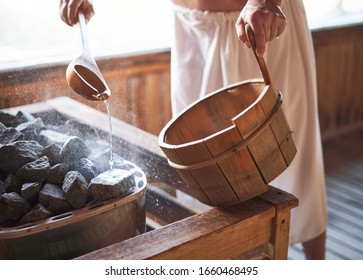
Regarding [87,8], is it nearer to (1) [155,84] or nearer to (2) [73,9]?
(2) [73,9]

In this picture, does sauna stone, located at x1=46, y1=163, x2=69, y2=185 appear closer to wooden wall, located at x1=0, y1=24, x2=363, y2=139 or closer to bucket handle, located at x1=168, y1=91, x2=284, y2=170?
bucket handle, located at x1=168, y1=91, x2=284, y2=170

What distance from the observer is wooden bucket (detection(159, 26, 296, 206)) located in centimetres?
103

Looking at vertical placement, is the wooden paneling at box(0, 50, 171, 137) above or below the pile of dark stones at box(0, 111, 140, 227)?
above

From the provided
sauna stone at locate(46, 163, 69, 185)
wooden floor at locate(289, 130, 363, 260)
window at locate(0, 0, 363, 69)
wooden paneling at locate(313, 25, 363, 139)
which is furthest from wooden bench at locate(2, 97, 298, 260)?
wooden paneling at locate(313, 25, 363, 139)

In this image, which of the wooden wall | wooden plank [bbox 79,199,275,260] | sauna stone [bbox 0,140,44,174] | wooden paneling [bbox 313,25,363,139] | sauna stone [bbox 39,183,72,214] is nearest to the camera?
wooden plank [bbox 79,199,275,260]

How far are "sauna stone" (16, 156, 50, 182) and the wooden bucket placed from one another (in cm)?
28

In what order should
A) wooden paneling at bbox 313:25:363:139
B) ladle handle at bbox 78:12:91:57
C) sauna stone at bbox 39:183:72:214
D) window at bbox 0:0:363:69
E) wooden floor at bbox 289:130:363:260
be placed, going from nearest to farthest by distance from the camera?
sauna stone at bbox 39:183:72:214, ladle handle at bbox 78:12:91:57, wooden floor at bbox 289:130:363:260, window at bbox 0:0:363:69, wooden paneling at bbox 313:25:363:139

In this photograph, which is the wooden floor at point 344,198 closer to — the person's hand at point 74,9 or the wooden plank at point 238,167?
the wooden plank at point 238,167

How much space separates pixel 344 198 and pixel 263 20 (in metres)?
1.72

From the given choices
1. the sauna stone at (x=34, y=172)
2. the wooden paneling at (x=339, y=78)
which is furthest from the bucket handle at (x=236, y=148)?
the wooden paneling at (x=339, y=78)

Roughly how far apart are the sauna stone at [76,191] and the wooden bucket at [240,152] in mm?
194

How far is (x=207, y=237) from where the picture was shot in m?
1.07

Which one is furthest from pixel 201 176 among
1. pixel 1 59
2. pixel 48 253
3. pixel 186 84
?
pixel 1 59
